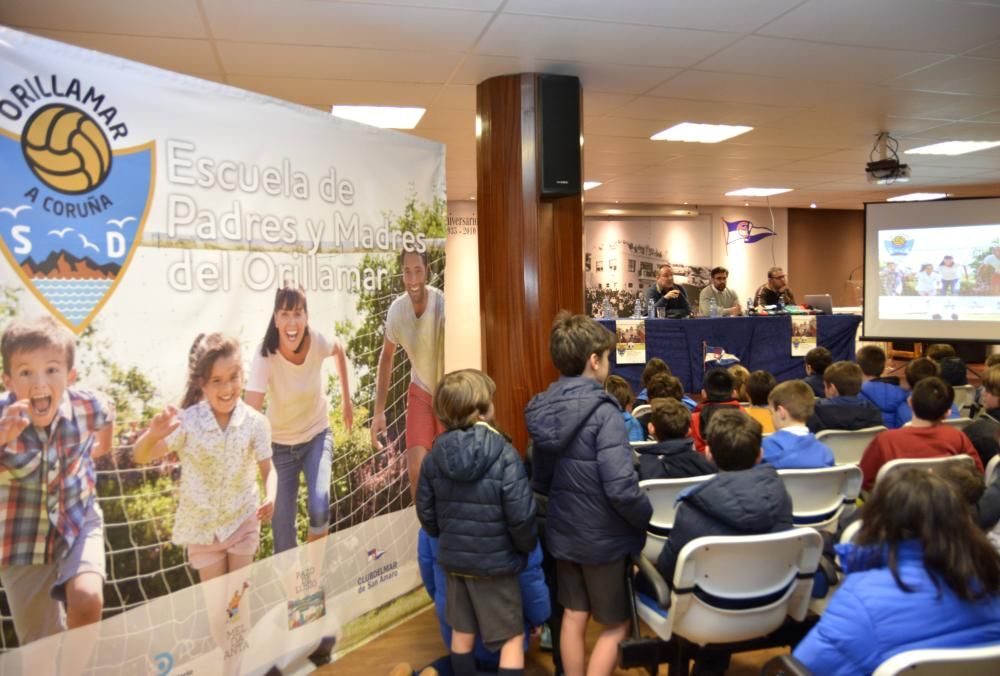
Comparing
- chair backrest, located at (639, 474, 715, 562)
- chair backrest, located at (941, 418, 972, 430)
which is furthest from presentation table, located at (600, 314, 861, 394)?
chair backrest, located at (639, 474, 715, 562)

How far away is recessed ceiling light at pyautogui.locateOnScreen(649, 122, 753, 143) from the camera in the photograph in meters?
6.41

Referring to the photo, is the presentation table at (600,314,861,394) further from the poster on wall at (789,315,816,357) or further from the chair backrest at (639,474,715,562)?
the chair backrest at (639,474,715,562)

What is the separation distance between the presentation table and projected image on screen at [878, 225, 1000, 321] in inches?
43.8

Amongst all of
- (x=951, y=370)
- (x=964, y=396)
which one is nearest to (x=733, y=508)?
(x=951, y=370)

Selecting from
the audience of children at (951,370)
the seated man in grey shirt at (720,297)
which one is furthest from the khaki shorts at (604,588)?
the seated man in grey shirt at (720,297)

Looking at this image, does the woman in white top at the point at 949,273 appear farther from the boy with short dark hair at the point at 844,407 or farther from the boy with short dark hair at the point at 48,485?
the boy with short dark hair at the point at 48,485

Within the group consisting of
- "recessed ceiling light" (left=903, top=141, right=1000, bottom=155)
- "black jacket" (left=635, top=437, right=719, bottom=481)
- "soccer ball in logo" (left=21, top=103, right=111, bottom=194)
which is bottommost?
"black jacket" (left=635, top=437, right=719, bottom=481)

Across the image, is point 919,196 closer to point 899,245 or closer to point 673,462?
point 899,245

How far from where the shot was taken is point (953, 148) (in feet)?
25.1

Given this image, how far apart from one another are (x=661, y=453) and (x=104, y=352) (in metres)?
2.03

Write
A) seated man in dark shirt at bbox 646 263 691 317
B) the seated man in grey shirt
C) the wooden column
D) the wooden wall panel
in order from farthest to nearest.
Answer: the wooden wall panel → the seated man in grey shirt → seated man in dark shirt at bbox 646 263 691 317 → the wooden column

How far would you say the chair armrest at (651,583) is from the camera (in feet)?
7.65

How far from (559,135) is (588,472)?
2642 millimetres

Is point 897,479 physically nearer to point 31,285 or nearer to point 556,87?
Result: point 31,285
